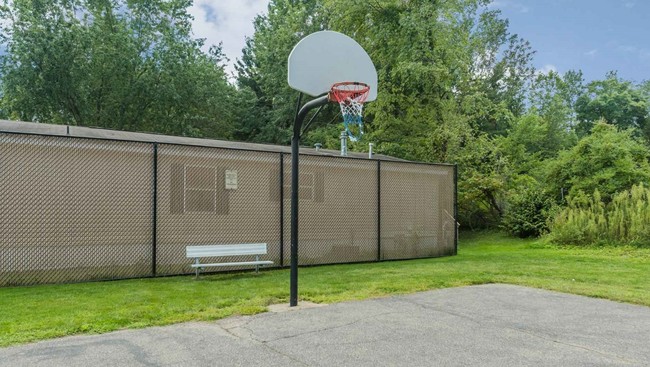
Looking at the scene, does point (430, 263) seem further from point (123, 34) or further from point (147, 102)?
point (123, 34)

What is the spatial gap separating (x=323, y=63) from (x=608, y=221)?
403 inches

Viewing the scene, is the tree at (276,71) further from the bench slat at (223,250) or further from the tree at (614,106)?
the tree at (614,106)

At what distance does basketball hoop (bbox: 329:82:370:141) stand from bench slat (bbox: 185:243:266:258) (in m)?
2.98

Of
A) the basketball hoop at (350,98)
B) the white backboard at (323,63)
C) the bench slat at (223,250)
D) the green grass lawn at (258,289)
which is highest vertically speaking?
the white backboard at (323,63)

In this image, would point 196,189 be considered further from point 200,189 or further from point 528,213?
point 528,213

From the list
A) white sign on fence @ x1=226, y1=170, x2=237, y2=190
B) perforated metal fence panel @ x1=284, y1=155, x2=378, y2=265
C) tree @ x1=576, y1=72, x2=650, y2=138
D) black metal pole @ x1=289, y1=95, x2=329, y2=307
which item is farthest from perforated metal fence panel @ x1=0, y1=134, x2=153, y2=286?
tree @ x1=576, y1=72, x2=650, y2=138

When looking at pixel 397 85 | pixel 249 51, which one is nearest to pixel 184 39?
pixel 249 51

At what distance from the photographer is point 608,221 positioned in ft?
40.3

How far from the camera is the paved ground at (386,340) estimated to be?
3402mm

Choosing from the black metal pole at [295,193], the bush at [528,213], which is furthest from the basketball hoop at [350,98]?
the bush at [528,213]

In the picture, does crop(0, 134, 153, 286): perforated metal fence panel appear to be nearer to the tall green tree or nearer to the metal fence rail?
the metal fence rail

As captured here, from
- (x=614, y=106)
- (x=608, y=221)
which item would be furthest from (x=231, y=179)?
(x=614, y=106)

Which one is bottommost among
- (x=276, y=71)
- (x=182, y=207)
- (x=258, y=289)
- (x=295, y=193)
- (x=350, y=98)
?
(x=258, y=289)

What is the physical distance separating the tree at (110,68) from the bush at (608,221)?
15.1m
